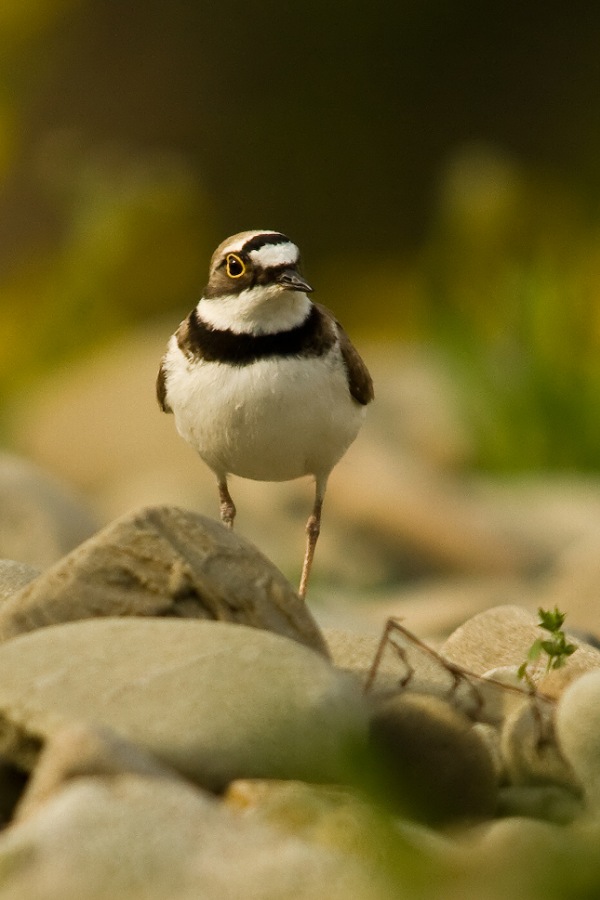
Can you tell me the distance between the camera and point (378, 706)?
3.58m

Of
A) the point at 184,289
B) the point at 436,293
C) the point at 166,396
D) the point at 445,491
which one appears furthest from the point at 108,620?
the point at 184,289

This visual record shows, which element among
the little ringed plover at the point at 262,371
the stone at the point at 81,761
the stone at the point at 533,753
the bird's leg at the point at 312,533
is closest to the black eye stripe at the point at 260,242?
the little ringed plover at the point at 262,371

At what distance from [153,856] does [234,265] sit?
7.86 feet

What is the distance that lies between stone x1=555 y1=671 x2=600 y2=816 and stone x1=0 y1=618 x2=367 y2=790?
0.46m

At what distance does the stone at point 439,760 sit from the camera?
342cm

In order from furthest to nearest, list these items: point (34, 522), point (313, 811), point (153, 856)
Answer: point (34, 522), point (313, 811), point (153, 856)

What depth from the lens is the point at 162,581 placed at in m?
3.90

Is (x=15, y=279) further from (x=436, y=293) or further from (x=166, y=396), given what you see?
(x=166, y=396)

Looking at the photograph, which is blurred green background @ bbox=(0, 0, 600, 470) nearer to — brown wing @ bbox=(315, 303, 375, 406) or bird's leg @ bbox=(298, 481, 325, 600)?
bird's leg @ bbox=(298, 481, 325, 600)

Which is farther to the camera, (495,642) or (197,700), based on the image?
(495,642)

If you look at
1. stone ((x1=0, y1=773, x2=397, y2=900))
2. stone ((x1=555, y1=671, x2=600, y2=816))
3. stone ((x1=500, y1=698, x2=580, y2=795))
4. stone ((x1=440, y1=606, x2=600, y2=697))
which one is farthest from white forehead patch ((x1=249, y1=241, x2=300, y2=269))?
stone ((x1=0, y1=773, x2=397, y2=900))

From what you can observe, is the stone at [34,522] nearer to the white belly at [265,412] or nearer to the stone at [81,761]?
the white belly at [265,412]

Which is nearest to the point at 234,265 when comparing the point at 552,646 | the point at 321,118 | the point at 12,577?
the point at 12,577

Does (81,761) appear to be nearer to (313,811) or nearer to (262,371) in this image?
(313,811)
